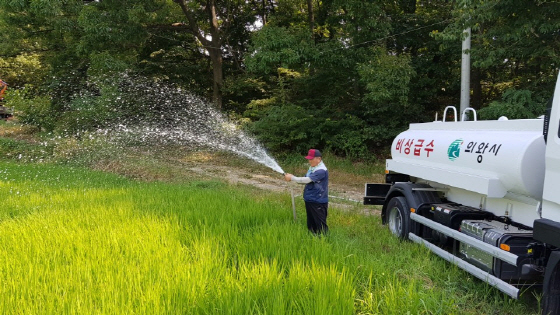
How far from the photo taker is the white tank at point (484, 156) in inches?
170

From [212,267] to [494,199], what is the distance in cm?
390

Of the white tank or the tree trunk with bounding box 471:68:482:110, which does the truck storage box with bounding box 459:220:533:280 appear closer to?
the white tank

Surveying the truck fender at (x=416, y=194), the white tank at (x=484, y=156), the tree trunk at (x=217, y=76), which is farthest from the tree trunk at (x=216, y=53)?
the white tank at (x=484, y=156)

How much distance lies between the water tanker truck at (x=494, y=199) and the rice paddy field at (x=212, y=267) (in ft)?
1.45

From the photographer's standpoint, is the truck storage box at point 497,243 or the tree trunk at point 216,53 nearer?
the truck storage box at point 497,243

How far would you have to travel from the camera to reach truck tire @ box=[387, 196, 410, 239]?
6.60m

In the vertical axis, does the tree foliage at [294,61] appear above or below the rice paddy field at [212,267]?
above

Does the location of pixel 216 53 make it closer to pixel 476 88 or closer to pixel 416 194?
pixel 476 88

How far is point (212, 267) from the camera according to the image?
4.21m

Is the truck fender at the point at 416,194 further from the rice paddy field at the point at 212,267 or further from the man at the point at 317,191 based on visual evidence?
the man at the point at 317,191

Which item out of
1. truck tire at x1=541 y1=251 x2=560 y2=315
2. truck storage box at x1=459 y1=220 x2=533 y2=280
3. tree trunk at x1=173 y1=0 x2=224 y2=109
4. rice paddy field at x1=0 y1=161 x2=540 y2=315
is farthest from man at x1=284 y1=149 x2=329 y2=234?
tree trunk at x1=173 y1=0 x2=224 y2=109

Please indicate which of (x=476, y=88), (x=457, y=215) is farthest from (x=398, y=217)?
(x=476, y=88)

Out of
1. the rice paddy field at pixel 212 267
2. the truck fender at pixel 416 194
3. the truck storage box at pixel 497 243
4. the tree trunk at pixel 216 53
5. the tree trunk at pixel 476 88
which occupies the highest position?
the tree trunk at pixel 216 53

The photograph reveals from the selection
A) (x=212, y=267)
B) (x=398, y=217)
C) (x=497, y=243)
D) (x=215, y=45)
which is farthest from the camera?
(x=215, y=45)
